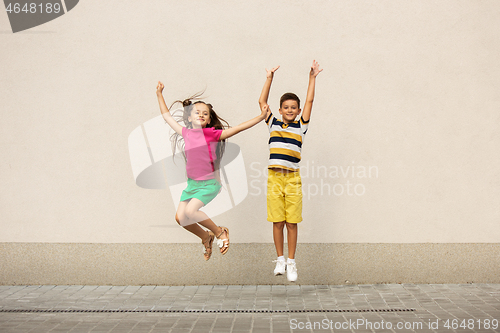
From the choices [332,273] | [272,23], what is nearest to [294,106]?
[272,23]

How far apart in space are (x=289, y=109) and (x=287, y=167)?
0.64 meters

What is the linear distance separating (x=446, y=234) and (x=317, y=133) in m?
2.11

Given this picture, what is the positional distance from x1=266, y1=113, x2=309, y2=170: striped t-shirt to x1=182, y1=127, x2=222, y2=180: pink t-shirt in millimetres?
649

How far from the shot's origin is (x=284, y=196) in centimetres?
492

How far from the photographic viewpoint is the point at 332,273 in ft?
18.2

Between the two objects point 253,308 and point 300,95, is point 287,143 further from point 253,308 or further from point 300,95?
point 253,308

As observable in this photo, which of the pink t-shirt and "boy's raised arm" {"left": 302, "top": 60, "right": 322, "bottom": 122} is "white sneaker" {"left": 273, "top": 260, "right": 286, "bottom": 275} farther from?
"boy's raised arm" {"left": 302, "top": 60, "right": 322, "bottom": 122}

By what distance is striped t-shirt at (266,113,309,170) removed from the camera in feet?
15.7

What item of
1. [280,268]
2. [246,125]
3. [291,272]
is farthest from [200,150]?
[291,272]

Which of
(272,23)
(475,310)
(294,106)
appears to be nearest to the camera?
(475,310)

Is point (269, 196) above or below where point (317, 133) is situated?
below

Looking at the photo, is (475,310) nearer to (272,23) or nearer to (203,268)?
(203,268)

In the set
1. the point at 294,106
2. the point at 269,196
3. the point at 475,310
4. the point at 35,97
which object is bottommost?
the point at 475,310

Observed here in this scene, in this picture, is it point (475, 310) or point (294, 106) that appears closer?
point (475, 310)
